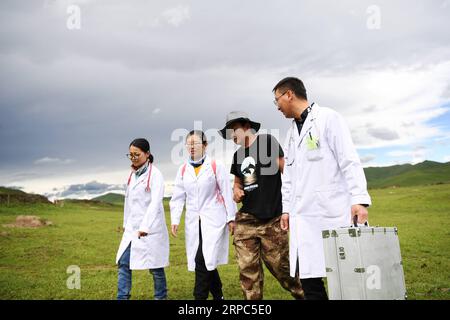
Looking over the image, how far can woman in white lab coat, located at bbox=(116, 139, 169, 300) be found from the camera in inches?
272

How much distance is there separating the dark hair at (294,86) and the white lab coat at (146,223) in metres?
2.96

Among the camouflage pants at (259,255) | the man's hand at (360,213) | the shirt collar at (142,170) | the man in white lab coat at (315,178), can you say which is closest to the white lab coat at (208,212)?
the camouflage pants at (259,255)

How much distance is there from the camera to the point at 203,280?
21.9 ft

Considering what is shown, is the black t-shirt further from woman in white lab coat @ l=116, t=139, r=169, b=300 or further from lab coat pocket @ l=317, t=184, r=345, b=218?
lab coat pocket @ l=317, t=184, r=345, b=218

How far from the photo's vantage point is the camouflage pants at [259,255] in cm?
630

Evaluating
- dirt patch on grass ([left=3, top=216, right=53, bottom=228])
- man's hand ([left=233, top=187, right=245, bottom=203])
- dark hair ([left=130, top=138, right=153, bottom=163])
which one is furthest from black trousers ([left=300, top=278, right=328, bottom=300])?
dirt patch on grass ([left=3, top=216, right=53, bottom=228])

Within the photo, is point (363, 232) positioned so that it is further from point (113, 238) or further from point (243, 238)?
point (113, 238)

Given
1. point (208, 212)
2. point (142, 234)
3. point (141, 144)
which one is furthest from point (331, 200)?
point (141, 144)

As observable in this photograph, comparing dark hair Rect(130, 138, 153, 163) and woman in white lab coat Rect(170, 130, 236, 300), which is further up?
dark hair Rect(130, 138, 153, 163)

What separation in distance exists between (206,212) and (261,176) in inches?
44.9

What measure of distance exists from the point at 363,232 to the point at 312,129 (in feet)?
4.92

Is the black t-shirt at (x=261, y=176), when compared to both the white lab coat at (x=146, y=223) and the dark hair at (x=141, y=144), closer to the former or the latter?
the white lab coat at (x=146, y=223)
